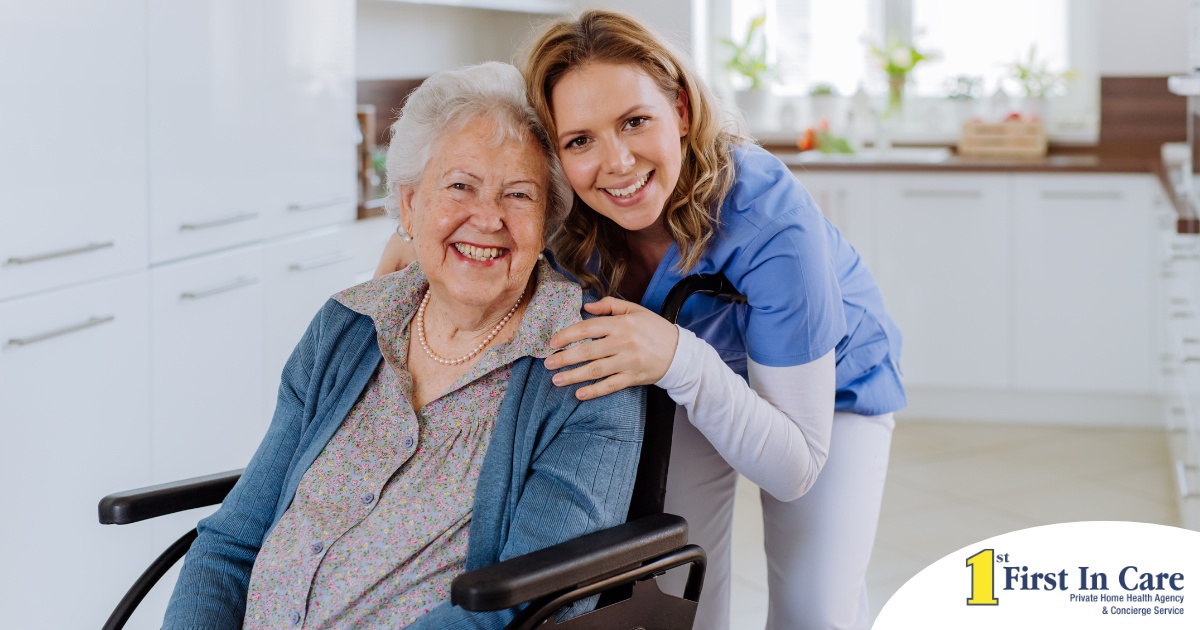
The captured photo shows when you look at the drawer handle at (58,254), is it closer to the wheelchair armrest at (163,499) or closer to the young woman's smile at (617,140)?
the wheelchair armrest at (163,499)

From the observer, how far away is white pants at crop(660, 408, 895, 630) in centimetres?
183

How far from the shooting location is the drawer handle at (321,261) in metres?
2.95

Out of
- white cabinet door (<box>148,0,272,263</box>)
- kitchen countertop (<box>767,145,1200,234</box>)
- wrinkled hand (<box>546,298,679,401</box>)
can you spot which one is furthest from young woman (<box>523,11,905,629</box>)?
kitchen countertop (<box>767,145,1200,234</box>)

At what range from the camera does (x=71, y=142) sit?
6.91 feet

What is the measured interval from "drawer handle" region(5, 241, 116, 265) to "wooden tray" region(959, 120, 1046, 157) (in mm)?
3600

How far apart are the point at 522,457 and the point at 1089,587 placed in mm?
672

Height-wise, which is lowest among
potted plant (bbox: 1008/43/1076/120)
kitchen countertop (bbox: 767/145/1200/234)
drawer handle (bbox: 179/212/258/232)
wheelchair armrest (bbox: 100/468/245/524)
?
wheelchair armrest (bbox: 100/468/245/524)

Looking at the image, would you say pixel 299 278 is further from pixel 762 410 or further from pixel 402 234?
pixel 762 410

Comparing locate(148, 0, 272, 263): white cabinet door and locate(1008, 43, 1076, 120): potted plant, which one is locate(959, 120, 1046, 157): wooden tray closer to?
locate(1008, 43, 1076, 120): potted plant

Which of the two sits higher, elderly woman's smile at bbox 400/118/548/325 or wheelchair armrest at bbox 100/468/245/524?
elderly woman's smile at bbox 400/118/548/325

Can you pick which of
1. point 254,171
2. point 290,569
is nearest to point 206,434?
point 254,171

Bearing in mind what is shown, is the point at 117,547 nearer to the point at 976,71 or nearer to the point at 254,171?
the point at 254,171

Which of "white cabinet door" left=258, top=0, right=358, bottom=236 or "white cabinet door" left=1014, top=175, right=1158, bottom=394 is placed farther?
"white cabinet door" left=1014, top=175, right=1158, bottom=394

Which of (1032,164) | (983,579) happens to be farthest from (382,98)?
(983,579)
